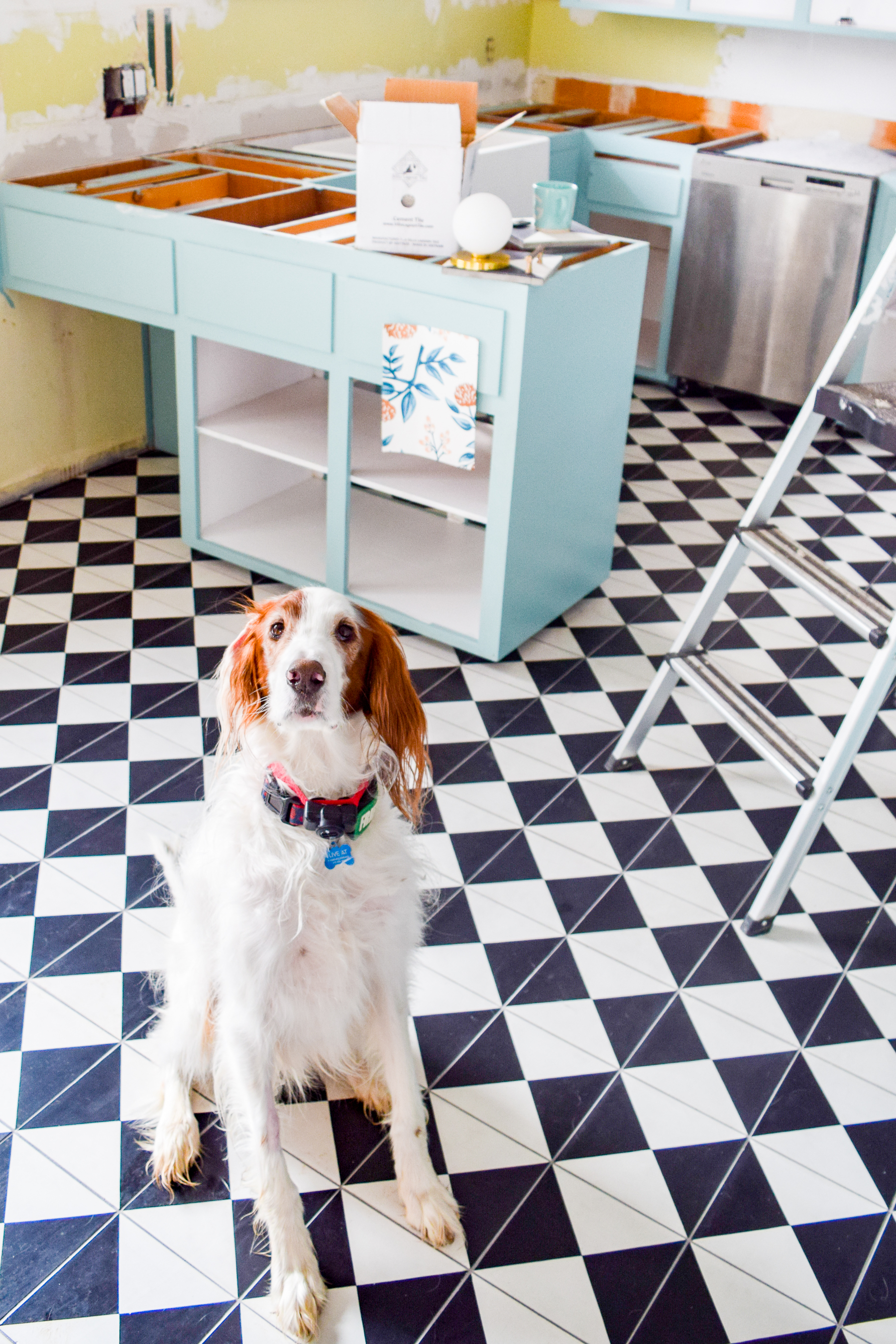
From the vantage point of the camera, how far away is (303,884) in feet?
5.86

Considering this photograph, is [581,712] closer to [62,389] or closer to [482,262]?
[482,262]

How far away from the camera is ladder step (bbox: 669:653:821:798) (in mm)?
2570

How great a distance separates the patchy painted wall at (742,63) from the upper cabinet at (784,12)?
15 centimetres

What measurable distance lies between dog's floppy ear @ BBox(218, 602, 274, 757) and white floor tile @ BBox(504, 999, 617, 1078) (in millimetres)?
973

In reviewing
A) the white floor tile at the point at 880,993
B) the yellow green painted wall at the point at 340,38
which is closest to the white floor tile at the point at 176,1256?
the white floor tile at the point at 880,993

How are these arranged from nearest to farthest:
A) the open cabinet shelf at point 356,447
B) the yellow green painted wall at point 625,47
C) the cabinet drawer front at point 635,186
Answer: the open cabinet shelf at point 356,447
the cabinet drawer front at point 635,186
the yellow green painted wall at point 625,47

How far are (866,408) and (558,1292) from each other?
178 centimetres

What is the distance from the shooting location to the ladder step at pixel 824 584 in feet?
8.05

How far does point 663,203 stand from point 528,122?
31.2 inches

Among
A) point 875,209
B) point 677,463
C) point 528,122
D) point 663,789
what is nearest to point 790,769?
point 663,789

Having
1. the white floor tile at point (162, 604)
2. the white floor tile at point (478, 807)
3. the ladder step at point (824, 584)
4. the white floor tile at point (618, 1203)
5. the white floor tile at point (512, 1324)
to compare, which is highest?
the ladder step at point (824, 584)

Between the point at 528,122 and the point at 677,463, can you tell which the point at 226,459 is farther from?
the point at 528,122

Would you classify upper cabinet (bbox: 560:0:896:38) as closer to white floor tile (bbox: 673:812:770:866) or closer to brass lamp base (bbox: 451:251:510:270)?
brass lamp base (bbox: 451:251:510:270)

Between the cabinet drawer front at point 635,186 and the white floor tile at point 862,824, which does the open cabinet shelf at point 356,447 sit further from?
the cabinet drawer front at point 635,186
